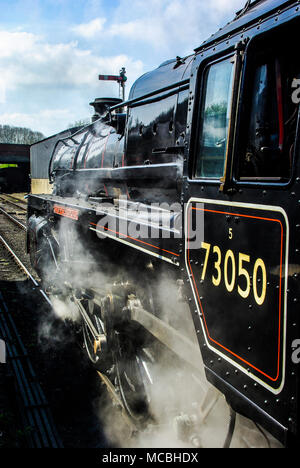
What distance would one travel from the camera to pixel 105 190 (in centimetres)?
528

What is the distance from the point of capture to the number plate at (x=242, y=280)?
1682mm

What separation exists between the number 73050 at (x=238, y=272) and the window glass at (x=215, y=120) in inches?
18.0

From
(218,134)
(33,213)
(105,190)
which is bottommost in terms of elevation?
(33,213)

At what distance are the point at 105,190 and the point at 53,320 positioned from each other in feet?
8.00

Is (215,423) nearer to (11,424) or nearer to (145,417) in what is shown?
(145,417)

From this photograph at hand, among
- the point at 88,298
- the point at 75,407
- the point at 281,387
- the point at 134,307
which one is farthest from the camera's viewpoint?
the point at 88,298

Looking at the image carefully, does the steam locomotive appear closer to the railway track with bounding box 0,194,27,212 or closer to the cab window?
the cab window

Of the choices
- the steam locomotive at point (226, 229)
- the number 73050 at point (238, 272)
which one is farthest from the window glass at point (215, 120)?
the number 73050 at point (238, 272)

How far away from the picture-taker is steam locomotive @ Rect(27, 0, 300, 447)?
168 cm

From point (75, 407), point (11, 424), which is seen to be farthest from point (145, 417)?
point (11, 424)

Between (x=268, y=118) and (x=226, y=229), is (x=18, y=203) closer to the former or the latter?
(x=226, y=229)

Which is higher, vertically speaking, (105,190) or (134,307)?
(105,190)

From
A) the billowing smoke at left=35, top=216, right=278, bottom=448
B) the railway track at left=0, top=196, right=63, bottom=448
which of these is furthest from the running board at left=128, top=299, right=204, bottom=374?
the railway track at left=0, top=196, right=63, bottom=448

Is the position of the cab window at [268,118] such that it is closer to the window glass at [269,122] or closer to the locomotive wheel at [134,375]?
the window glass at [269,122]
